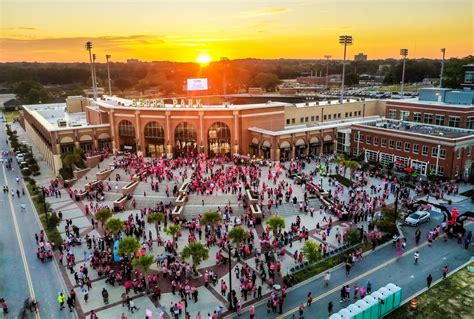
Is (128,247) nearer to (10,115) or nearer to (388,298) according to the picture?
(388,298)

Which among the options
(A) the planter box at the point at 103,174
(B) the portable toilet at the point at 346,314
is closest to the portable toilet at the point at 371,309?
(B) the portable toilet at the point at 346,314

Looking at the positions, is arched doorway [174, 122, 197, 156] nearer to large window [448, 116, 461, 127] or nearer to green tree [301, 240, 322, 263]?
green tree [301, 240, 322, 263]

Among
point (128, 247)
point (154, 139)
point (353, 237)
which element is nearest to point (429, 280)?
point (353, 237)

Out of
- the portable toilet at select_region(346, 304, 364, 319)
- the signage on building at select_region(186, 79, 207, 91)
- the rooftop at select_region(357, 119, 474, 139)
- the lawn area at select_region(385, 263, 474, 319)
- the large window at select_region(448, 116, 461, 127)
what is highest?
the signage on building at select_region(186, 79, 207, 91)

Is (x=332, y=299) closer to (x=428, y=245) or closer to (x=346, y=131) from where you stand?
(x=428, y=245)

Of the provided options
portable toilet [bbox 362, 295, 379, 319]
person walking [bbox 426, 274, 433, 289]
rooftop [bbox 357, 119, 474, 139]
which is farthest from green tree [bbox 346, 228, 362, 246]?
rooftop [bbox 357, 119, 474, 139]

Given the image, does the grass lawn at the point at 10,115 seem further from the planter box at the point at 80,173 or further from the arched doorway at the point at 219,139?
the arched doorway at the point at 219,139
